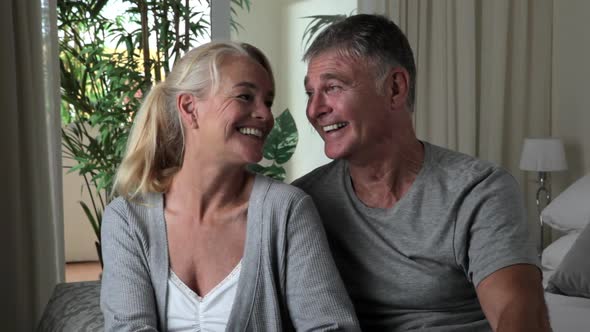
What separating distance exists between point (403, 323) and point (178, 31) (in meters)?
2.60

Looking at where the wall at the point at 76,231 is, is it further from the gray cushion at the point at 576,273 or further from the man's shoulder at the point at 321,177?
the man's shoulder at the point at 321,177

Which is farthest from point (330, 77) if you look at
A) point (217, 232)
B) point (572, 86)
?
point (572, 86)

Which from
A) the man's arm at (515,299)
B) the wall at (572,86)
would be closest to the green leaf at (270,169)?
the wall at (572,86)

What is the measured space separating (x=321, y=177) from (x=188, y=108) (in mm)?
375

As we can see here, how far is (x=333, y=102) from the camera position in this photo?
177cm

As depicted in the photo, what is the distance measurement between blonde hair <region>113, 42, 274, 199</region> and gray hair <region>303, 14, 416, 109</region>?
0.17 meters

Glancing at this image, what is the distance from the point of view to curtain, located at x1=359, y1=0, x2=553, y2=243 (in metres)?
4.27

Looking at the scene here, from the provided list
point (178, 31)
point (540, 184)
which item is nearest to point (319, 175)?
point (178, 31)

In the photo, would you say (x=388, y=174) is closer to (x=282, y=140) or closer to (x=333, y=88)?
(x=333, y=88)

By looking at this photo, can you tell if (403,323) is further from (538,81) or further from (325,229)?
(538,81)

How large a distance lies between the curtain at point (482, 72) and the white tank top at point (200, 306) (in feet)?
9.34

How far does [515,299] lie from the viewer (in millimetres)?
1472

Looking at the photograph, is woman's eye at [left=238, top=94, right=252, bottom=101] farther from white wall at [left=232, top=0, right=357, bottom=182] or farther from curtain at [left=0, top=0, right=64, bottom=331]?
white wall at [left=232, top=0, right=357, bottom=182]

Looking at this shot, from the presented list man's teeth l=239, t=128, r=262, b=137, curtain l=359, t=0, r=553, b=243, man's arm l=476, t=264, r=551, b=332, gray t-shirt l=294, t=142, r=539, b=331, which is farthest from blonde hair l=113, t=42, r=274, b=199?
curtain l=359, t=0, r=553, b=243
